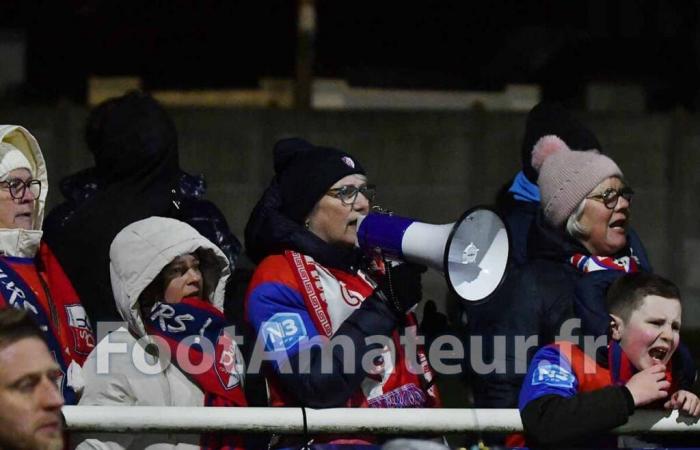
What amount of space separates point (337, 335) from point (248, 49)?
7023 millimetres

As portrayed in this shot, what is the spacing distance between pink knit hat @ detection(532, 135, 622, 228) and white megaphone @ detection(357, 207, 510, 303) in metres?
0.50

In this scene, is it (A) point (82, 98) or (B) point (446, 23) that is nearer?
(A) point (82, 98)

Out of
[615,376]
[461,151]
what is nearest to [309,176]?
[615,376]

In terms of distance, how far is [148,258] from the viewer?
16.3 ft

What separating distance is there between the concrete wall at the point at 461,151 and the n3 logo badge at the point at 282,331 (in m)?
5.11

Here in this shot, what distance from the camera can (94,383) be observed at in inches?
187

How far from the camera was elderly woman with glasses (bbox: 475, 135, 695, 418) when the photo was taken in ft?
16.5

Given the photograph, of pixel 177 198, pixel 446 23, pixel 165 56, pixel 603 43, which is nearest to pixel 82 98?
pixel 165 56

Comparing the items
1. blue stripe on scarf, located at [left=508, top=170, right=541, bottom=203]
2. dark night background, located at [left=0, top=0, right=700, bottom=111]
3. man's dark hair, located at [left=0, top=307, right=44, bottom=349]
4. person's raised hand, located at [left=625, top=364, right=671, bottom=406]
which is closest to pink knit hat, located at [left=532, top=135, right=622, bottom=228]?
blue stripe on scarf, located at [left=508, top=170, right=541, bottom=203]

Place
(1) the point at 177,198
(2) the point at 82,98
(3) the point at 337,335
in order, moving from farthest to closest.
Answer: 1. (2) the point at 82,98
2. (1) the point at 177,198
3. (3) the point at 337,335

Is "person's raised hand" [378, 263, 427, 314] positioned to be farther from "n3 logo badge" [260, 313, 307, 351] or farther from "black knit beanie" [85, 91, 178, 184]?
"black knit beanie" [85, 91, 178, 184]

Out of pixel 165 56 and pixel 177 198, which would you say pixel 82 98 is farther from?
pixel 177 198

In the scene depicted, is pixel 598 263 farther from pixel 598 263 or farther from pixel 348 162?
pixel 348 162

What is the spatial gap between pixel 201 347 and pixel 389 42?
7046mm
